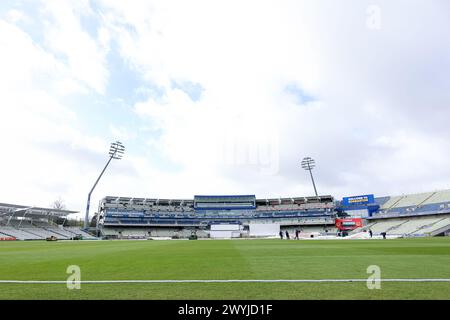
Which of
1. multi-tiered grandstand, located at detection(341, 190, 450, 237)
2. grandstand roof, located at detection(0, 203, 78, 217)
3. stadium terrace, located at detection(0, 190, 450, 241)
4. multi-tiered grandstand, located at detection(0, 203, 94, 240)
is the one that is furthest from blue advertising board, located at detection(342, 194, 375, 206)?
grandstand roof, located at detection(0, 203, 78, 217)

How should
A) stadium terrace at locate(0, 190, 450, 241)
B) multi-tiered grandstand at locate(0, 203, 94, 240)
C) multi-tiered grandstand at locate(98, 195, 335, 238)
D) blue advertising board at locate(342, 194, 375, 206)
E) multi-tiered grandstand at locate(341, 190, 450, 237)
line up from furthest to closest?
multi-tiered grandstand at locate(98, 195, 335, 238) → blue advertising board at locate(342, 194, 375, 206) → stadium terrace at locate(0, 190, 450, 241) → multi-tiered grandstand at locate(0, 203, 94, 240) → multi-tiered grandstand at locate(341, 190, 450, 237)

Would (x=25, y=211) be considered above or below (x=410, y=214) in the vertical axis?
above

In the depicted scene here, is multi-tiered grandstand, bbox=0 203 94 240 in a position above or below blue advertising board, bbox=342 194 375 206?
below

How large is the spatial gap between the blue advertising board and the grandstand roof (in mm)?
89132

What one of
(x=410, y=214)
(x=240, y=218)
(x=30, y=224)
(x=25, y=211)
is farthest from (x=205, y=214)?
(x=410, y=214)

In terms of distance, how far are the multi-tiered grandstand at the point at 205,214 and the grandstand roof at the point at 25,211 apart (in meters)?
20.1

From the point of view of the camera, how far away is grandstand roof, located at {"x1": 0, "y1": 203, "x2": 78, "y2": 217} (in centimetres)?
6575

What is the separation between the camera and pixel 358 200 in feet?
305

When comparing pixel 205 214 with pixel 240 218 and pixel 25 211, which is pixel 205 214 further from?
pixel 25 211

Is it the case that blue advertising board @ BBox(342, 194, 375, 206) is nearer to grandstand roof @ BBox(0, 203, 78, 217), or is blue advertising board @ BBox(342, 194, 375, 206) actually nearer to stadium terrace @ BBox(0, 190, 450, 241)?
stadium terrace @ BBox(0, 190, 450, 241)

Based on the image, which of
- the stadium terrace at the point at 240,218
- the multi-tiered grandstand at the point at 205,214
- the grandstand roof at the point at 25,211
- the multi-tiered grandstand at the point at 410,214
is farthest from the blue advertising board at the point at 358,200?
the grandstand roof at the point at 25,211

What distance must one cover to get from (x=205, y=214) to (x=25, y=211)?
59.6 meters
